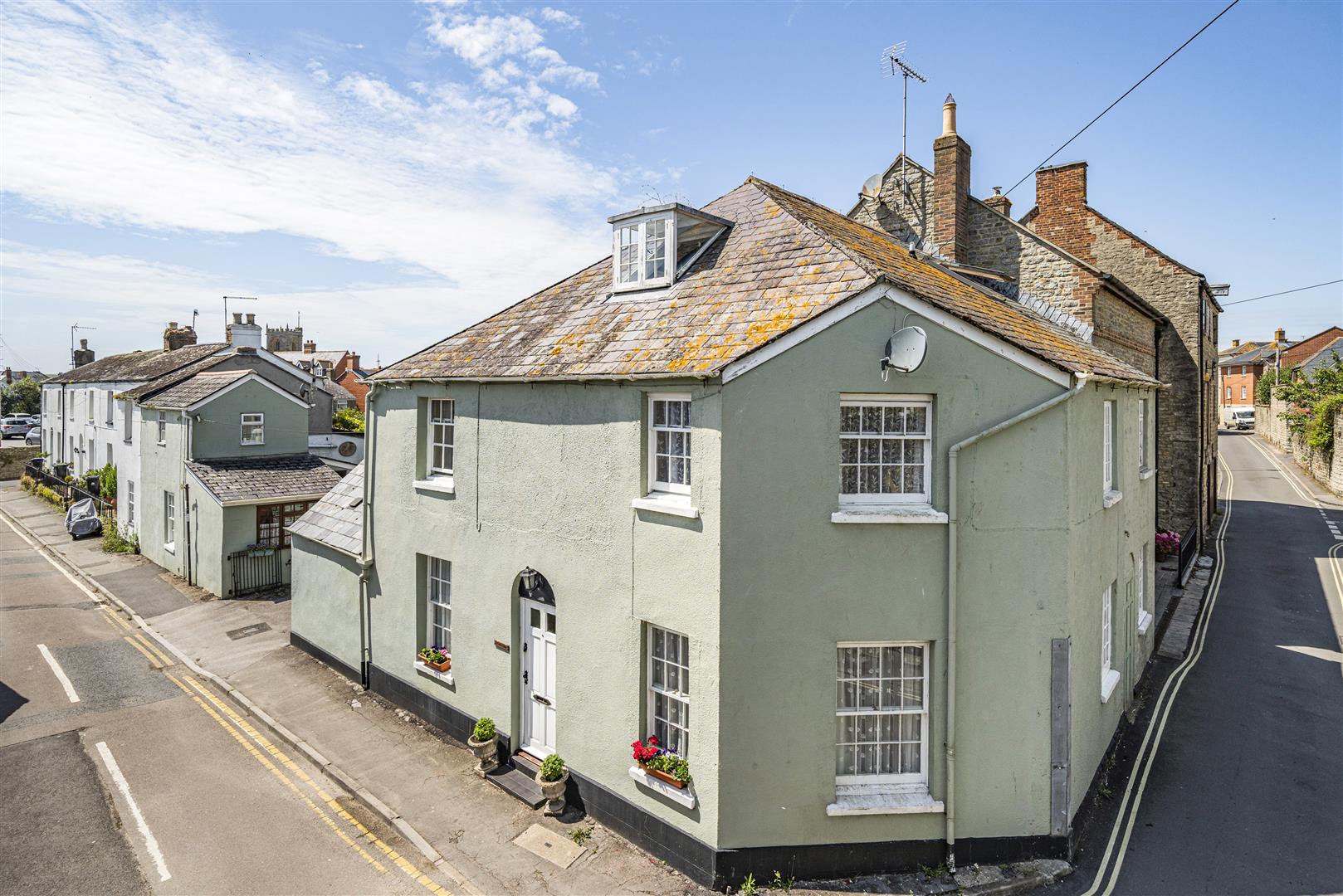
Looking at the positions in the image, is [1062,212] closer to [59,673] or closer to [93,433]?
[59,673]

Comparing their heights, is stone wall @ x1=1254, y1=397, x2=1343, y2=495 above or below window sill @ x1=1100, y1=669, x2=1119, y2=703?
above

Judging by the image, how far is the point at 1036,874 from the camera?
8719mm

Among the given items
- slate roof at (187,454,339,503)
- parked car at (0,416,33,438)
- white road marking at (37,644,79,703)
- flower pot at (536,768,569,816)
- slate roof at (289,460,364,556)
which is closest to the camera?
flower pot at (536,768,569,816)

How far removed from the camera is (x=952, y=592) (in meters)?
8.69

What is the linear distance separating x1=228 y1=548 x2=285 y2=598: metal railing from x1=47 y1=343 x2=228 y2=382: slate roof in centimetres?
1248

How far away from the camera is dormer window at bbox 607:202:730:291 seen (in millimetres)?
11117

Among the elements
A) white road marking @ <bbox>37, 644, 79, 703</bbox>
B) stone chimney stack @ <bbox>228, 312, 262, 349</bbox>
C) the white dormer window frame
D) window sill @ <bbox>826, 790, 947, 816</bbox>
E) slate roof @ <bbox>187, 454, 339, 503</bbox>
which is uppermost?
stone chimney stack @ <bbox>228, 312, 262, 349</bbox>

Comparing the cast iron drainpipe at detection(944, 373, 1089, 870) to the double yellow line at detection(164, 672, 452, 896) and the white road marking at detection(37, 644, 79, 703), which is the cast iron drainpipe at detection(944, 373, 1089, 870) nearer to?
the double yellow line at detection(164, 672, 452, 896)

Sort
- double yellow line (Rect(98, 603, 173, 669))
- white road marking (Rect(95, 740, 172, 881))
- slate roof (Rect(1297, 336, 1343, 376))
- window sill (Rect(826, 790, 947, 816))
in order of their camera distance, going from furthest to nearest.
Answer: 1. slate roof (Rect(1297, 336, 1343, 376))
2. double yellow line (Rect(98, 603, 173, 669))
3. white road marking (Rect(95, 740, 172, 881))
4. window sill (Rect(826, 790, 947, 816))

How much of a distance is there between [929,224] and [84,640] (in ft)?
82.0

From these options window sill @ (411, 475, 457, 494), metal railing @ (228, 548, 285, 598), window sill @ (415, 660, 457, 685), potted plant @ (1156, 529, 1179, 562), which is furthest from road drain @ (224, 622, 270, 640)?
potted plant @ (1156, 529, 1179, 562)

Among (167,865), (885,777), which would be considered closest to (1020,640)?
(885,777)

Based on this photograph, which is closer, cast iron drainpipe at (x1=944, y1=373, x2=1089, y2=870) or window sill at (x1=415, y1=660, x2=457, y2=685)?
cast iron drainpipe at (x1=944, y1=373, x2=1089, y2=870)

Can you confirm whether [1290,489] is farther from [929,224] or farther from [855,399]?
[855,399]
